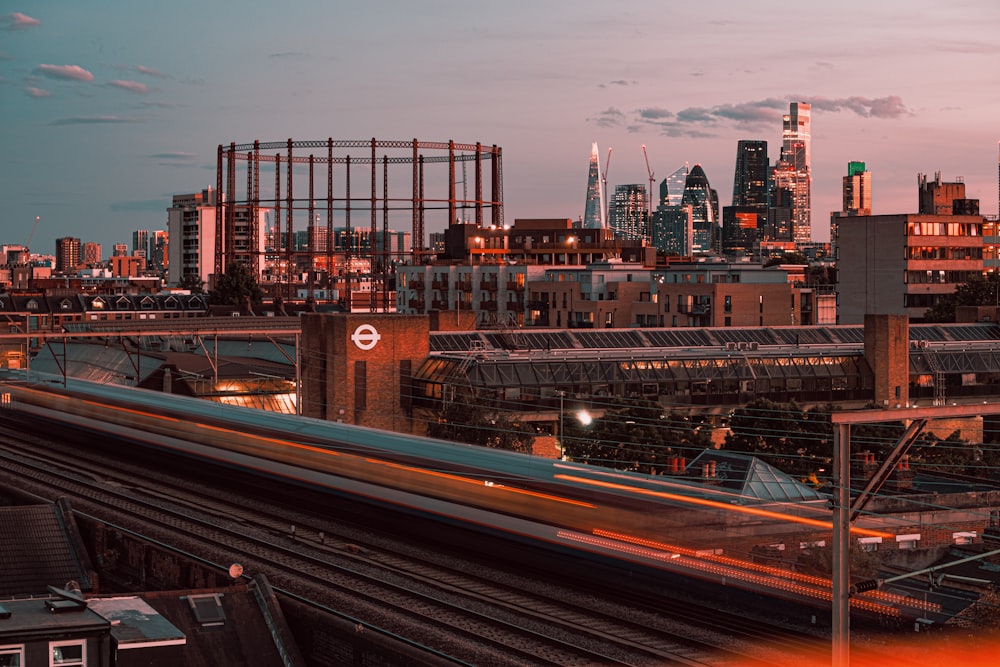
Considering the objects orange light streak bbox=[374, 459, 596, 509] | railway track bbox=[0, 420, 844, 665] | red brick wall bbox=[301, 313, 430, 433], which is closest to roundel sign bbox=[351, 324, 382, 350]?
red brick wall bbox=[301, 313, 430, 433]

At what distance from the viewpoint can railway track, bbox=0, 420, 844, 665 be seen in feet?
46.8

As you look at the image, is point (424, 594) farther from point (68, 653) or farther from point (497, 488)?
point (68, 653)

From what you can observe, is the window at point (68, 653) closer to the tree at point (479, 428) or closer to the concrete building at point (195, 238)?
the tree at point (479, 428)

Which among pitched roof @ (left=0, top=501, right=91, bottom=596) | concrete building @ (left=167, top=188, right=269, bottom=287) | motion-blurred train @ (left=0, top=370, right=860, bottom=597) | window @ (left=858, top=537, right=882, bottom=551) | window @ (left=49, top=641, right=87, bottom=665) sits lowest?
window @ (left=858, top=537, right=882, bottom=551)

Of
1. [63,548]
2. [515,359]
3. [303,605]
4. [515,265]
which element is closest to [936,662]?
[303,605]

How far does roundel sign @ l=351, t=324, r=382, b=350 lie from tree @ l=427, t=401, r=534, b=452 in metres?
3.03

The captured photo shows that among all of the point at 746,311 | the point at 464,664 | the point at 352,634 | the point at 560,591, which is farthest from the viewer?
the point at 746,311

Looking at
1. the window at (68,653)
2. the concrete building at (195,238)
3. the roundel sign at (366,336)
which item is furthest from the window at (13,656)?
the concrete building at (195,238)

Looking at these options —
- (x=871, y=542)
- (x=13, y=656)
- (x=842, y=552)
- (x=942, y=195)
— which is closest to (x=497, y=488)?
(x=13, y=656)

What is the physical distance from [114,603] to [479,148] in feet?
251

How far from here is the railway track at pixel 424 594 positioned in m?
14.2

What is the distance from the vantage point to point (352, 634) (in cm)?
1536

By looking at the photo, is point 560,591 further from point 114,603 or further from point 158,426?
point 158,426

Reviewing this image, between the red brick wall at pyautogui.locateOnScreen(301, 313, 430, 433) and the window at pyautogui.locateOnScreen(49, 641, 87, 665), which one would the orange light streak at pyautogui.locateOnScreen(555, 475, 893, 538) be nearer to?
the window at pyautogui.locateOnScreen(49, 641, 87, 665)
